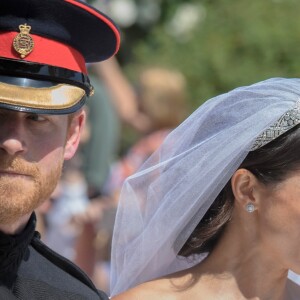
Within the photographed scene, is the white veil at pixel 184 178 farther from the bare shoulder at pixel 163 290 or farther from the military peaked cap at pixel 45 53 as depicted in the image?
the military peaked cap at pixel 45 53

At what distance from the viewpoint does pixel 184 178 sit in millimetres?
4031

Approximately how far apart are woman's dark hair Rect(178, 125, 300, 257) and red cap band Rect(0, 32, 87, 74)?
0.75 metres

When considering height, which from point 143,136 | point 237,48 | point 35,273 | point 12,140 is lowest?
point 237,48

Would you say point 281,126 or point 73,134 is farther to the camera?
point 281,126

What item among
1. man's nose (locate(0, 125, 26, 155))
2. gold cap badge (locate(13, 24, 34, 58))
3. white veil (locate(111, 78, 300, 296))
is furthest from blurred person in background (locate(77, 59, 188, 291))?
man's nose (locate(0, 125, 26, 155))

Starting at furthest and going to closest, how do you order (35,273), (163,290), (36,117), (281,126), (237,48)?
(237,48) → (163,290) → (281,126) → (35,273) → (36,117)

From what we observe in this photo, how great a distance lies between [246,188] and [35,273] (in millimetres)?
856

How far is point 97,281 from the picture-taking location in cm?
677

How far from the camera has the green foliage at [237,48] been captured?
996 centimetres

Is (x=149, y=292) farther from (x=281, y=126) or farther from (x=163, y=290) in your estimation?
(x=281, y=126)

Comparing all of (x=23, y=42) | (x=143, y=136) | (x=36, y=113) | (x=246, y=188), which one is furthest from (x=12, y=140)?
(x=143, y=136)

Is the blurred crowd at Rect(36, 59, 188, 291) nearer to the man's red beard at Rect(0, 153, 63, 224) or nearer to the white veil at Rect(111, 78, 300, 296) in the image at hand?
the white veil at Rect(111, 78, 300, 296)

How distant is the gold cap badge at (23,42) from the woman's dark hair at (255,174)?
37.7 inches

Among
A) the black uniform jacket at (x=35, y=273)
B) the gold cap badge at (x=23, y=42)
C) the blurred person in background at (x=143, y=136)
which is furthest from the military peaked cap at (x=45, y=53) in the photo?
the blurred person in background at (x=143, y=136)
